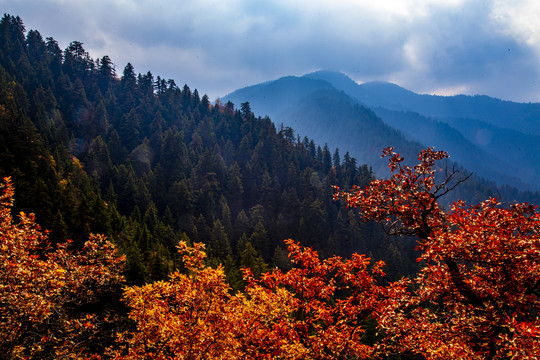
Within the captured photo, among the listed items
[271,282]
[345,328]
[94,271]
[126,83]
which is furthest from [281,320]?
[126,83]

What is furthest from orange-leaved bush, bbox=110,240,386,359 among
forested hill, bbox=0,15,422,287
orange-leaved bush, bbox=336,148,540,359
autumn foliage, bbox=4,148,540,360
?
forested hill, bbox=0,15,422,287

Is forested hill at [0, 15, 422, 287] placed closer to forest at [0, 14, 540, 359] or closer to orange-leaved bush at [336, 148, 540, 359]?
forest at [0, 14, 540, 359]

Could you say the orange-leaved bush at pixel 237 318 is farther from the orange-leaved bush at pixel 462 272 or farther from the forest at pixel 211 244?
the orange-leaved bush at pixel 462 272

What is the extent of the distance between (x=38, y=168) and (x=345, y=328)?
65.0 metres

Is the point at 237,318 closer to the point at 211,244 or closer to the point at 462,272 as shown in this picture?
the point at 462,272

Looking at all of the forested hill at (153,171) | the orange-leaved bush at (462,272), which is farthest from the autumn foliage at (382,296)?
the forested hill at (153,171)

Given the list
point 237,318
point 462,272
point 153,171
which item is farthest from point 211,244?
point 462,272

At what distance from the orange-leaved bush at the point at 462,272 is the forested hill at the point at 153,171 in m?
31.8

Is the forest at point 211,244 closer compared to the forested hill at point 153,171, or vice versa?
the forest at point 211,244

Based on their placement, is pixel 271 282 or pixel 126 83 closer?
pixel 271 282

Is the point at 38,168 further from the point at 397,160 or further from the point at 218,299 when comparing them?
the point at 397,160

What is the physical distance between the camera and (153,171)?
93.2 meters

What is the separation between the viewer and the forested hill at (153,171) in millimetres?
47031

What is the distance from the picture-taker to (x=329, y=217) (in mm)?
97500
